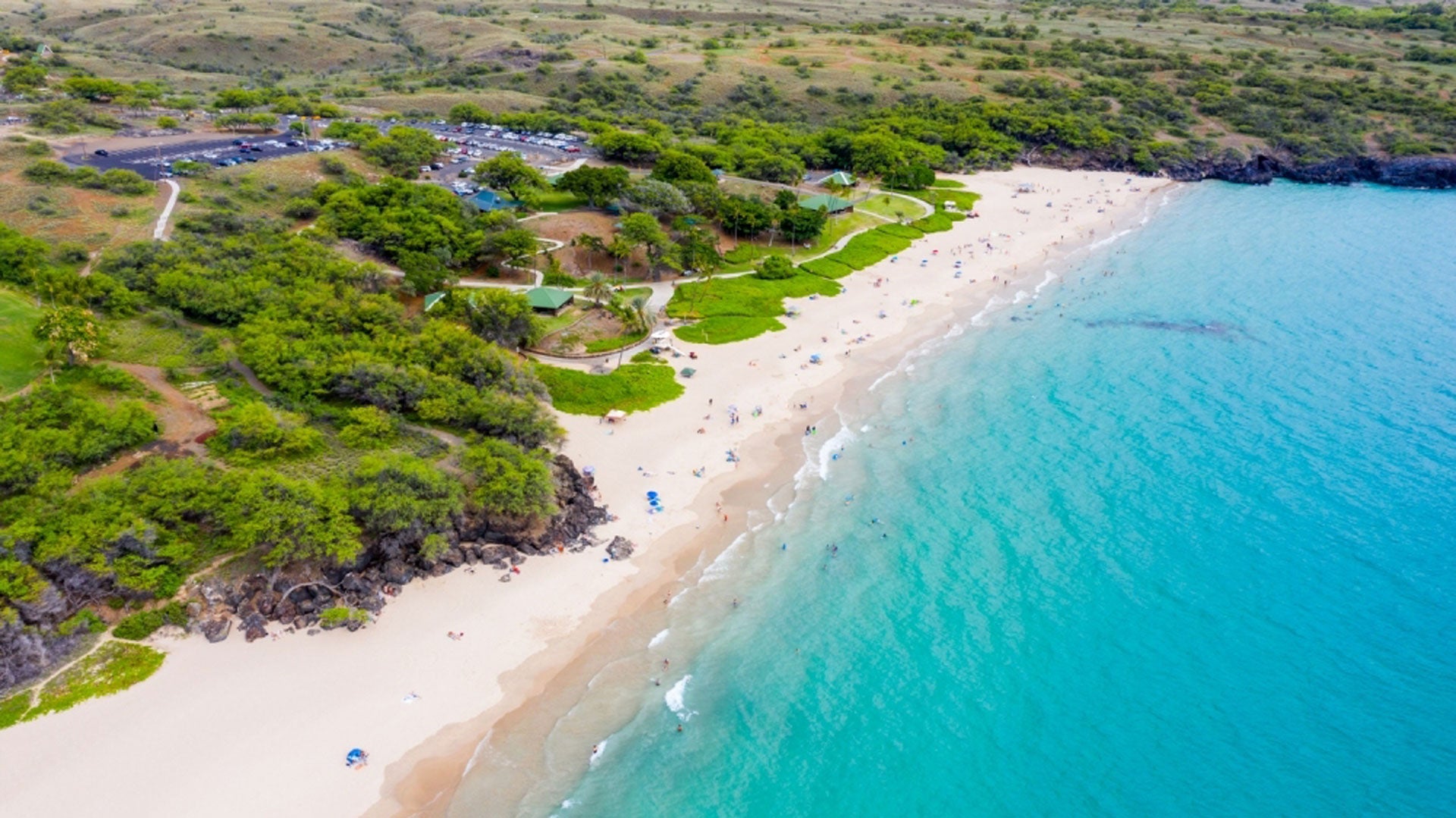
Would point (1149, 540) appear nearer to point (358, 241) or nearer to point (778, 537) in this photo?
point (778, 537)

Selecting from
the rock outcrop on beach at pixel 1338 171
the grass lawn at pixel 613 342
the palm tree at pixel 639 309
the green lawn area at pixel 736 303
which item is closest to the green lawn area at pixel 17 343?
the grass lawn at pixel 613 342

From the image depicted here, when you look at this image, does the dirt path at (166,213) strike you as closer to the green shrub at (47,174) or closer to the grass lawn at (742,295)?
the green shrub at (47,174)

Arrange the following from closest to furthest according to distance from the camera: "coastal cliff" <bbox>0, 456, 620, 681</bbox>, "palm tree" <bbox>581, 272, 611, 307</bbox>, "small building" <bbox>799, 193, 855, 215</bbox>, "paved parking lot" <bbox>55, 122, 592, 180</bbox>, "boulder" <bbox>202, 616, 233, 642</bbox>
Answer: "coastal cliff" <bbox>0, 456, 620, 681</bbox>
"boulder" <bbox>202, 616, 233, 642</bbox>
"palm tree" <bbox>581, 272, 611, 307</bbox>
"paved parking lot" <bbox>55, 122, 592, 180</bbox>
"small building" <bbox>799, 193, 855, 215</bbox>

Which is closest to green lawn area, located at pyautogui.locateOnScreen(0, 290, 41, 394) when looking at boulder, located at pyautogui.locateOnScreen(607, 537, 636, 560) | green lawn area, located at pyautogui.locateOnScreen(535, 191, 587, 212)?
boulder, located at pyautogui.locateOnScreen(607, 537, 636, 560)

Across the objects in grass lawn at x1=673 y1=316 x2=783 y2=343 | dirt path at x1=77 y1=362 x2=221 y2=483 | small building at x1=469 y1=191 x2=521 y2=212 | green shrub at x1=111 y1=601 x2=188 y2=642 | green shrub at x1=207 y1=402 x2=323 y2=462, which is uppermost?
green shrub at x1=207 y1=402 x2=323 y2=462

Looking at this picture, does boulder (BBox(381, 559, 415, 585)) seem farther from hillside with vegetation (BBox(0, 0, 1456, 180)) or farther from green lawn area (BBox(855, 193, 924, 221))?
green lawn area (BBox(855, 193, 924, 221))
